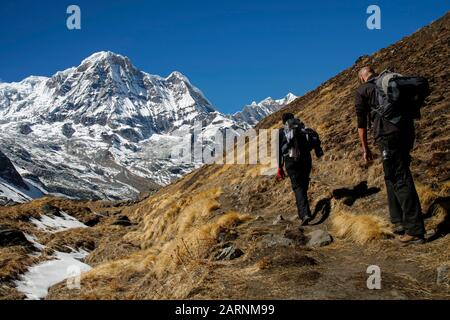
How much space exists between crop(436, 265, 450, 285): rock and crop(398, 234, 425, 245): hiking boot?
1.39 m

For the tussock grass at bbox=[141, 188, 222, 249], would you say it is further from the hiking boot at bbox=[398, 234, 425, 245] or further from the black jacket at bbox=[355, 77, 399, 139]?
the hiking boot at bbox=[398, 234, 425, 245]

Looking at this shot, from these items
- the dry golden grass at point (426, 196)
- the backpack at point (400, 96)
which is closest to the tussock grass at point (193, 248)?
the backpack at point (400, 96)

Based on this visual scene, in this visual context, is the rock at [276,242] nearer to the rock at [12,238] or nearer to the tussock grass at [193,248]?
the tussock grass at [193,248]

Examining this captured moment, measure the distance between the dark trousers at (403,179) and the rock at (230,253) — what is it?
2900 mm

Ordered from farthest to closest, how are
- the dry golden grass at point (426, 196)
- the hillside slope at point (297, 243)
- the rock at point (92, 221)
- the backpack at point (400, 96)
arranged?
the rock at point (92, 221)
the dry golden grass at point (426, 196)
the backpack at point (400, 96)
the hillside slope at point (297, 243)

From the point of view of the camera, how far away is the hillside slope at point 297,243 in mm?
6277

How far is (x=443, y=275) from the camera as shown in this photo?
5906 millimetres

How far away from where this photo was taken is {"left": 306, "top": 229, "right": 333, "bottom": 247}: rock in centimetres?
862

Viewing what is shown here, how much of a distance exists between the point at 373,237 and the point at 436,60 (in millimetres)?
15209

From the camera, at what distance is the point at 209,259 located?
8570mm

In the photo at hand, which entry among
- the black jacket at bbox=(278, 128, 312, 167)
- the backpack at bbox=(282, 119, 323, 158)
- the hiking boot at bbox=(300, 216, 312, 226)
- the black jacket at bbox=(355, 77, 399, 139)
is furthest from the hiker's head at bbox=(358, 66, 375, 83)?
the hiking boot at bbox=(300, 216, 312, 226)

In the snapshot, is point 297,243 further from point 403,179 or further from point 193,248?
point 403,179

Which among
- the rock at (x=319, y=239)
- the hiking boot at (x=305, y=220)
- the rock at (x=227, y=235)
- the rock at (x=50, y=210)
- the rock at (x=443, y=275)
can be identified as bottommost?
the rock at (x=443, y=275)
